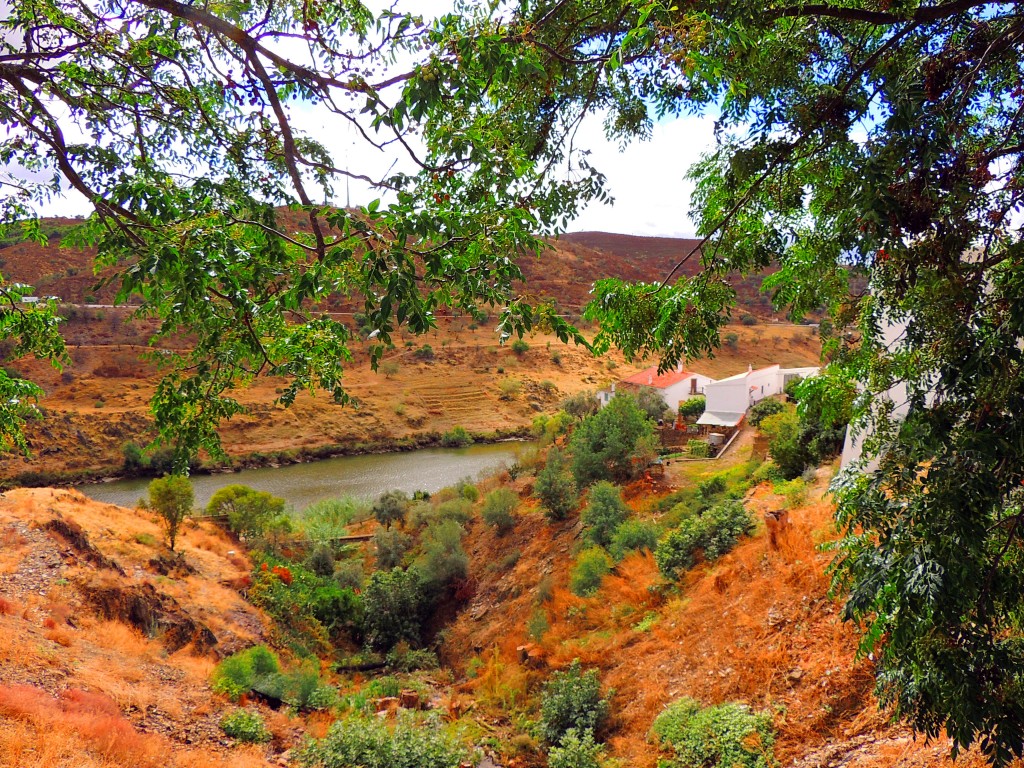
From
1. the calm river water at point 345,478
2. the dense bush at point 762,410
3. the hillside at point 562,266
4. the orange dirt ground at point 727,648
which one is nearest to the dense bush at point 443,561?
the orange dirt ground at point 727,648

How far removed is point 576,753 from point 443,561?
9065 millimetres

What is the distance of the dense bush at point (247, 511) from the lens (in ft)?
64.3

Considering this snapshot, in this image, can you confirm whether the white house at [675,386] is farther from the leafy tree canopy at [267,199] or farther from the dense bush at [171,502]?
the leafy tree canopy at [267,199]

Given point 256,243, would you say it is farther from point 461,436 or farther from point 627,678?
point 461,436

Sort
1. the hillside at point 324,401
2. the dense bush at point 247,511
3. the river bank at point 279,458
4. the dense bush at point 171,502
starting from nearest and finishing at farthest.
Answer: the dense bush at point 171,502 < the dense bush at point 247,511 < the river bank at point 279,458 < the hillside at point 324,401

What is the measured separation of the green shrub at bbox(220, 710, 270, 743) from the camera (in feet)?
26.3

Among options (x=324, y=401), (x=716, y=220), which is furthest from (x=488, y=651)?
(x=324, y=401)

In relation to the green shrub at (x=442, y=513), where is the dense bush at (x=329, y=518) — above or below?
below

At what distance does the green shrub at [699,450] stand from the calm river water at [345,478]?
7.97 meters

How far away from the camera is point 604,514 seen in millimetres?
14602

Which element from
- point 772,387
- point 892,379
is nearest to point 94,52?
point 892,379

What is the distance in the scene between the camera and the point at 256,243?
11.9 feet

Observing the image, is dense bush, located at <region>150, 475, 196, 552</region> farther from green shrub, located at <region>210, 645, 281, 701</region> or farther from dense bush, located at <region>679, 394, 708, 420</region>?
dense bush, located at <region>679, 394, 708, 420</region>

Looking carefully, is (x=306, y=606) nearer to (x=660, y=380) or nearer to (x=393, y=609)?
(x=393, y=609)
